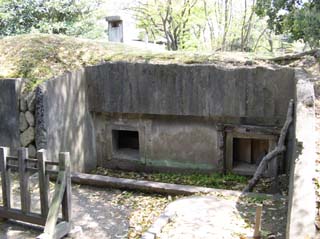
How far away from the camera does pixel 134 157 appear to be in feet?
25.8

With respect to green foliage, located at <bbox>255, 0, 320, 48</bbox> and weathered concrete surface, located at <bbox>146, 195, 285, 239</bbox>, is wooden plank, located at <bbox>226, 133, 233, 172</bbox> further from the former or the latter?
green foliage, located at <bbox>255, 0, 320, 48</bbox>

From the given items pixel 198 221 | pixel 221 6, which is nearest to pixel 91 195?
pixel 198 221

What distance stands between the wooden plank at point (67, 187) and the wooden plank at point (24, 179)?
20.0 inches

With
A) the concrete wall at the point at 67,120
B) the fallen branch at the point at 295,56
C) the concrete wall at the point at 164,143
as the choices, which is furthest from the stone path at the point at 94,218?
the fallen branch at the point at 295,56

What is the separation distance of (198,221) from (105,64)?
4137mm

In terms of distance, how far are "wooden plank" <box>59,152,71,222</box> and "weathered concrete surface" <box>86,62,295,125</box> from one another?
116 inches

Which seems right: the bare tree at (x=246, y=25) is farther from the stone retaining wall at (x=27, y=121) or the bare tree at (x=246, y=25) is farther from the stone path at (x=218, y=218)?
the stone path at (x=218, y=218)

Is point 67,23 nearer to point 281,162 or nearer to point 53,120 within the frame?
point 53,120

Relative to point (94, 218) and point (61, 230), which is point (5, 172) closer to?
point (61, 230)

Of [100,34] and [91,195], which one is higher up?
[100,34]

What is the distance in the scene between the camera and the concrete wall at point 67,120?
667 centimetres

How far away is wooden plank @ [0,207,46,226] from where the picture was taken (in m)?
4.81

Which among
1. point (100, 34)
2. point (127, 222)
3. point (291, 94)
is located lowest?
point (127, 222)

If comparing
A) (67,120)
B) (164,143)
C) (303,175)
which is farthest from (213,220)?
(67,120)
